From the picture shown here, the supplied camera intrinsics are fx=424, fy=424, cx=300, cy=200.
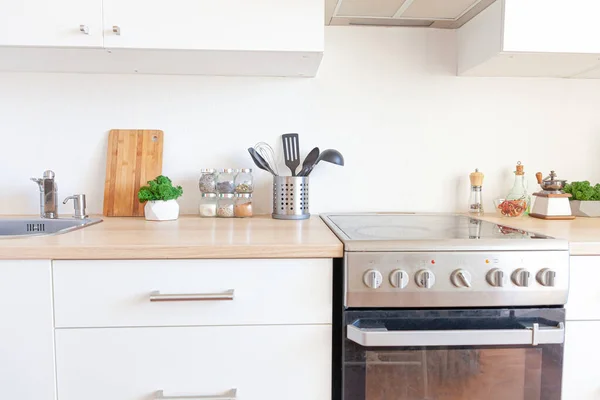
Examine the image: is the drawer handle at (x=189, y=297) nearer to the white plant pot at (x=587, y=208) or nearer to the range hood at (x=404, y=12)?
the range hood at (x=404, y=12)

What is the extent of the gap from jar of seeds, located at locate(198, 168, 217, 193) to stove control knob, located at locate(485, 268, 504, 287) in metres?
0.97

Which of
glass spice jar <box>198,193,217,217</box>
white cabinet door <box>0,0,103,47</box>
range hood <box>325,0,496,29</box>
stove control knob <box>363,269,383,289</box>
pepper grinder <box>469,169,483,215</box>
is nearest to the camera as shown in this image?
stove control knob <box>363,269,383,289</box>

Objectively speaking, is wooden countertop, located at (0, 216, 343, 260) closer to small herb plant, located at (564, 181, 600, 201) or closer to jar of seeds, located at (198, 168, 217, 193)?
jar of seeds, located at (198, 168, 217, 193)

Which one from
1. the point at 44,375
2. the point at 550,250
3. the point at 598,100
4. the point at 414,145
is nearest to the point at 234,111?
the point at 414,145

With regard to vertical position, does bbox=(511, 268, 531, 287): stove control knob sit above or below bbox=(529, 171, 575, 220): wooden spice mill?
below

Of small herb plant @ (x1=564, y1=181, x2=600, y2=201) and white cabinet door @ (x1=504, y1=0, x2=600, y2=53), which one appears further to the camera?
small herb plant @ (x1=564, y1=181, x2=600, y2=201)

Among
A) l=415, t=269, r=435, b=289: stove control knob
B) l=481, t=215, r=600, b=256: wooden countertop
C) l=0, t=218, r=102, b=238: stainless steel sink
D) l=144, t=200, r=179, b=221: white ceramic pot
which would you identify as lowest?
l=415, t=269, r=435, b=289: stove control knob

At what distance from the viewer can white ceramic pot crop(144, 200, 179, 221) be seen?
4.80 feet

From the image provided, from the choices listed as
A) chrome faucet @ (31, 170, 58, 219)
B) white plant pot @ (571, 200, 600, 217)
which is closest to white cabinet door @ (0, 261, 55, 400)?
chrome faucet @ (31, 170, 58, 219)

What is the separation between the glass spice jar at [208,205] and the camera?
1.56 m

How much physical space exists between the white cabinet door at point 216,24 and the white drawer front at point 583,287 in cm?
94

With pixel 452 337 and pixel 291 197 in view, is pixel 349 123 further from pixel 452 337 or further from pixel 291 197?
pixel 452 337

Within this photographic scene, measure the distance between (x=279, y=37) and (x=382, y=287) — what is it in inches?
31.5

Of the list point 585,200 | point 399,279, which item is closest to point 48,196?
point 399,279
